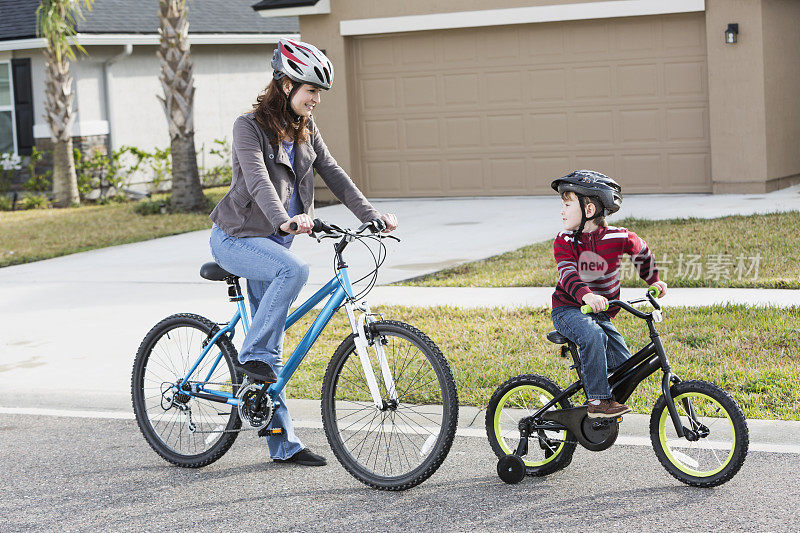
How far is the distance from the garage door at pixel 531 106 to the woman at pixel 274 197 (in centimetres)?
1169

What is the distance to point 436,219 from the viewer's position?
15453mm

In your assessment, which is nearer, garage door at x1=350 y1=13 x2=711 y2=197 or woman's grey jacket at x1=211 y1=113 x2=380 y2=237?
woman's grey jacket at x1=211 y1=113 x2=380 y2=237

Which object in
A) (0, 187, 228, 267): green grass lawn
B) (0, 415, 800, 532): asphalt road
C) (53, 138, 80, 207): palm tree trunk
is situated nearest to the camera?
(0, 415, 800, 532): asphalt road

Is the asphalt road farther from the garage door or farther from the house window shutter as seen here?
the house window shutter

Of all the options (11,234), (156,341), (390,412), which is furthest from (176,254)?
(390,412)

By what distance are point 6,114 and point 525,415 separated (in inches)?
735

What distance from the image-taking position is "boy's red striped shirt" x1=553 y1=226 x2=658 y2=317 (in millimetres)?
5000

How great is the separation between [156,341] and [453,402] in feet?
5.67

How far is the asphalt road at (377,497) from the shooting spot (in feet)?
15.6

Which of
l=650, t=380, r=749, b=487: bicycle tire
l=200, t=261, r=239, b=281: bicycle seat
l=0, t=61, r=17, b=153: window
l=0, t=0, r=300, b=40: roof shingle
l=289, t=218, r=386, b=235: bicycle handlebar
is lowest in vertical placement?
l=650, t=380, r=749, b=487: bicycle tire

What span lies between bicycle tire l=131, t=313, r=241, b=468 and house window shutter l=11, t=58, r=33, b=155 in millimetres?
16966

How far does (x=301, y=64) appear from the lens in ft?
17.4

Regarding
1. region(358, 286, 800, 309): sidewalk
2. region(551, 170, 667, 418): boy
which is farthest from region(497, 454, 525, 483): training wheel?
region(358, 286, 800, 309): sidewalk

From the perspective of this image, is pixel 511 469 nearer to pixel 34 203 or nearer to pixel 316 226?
pixel 316 226
